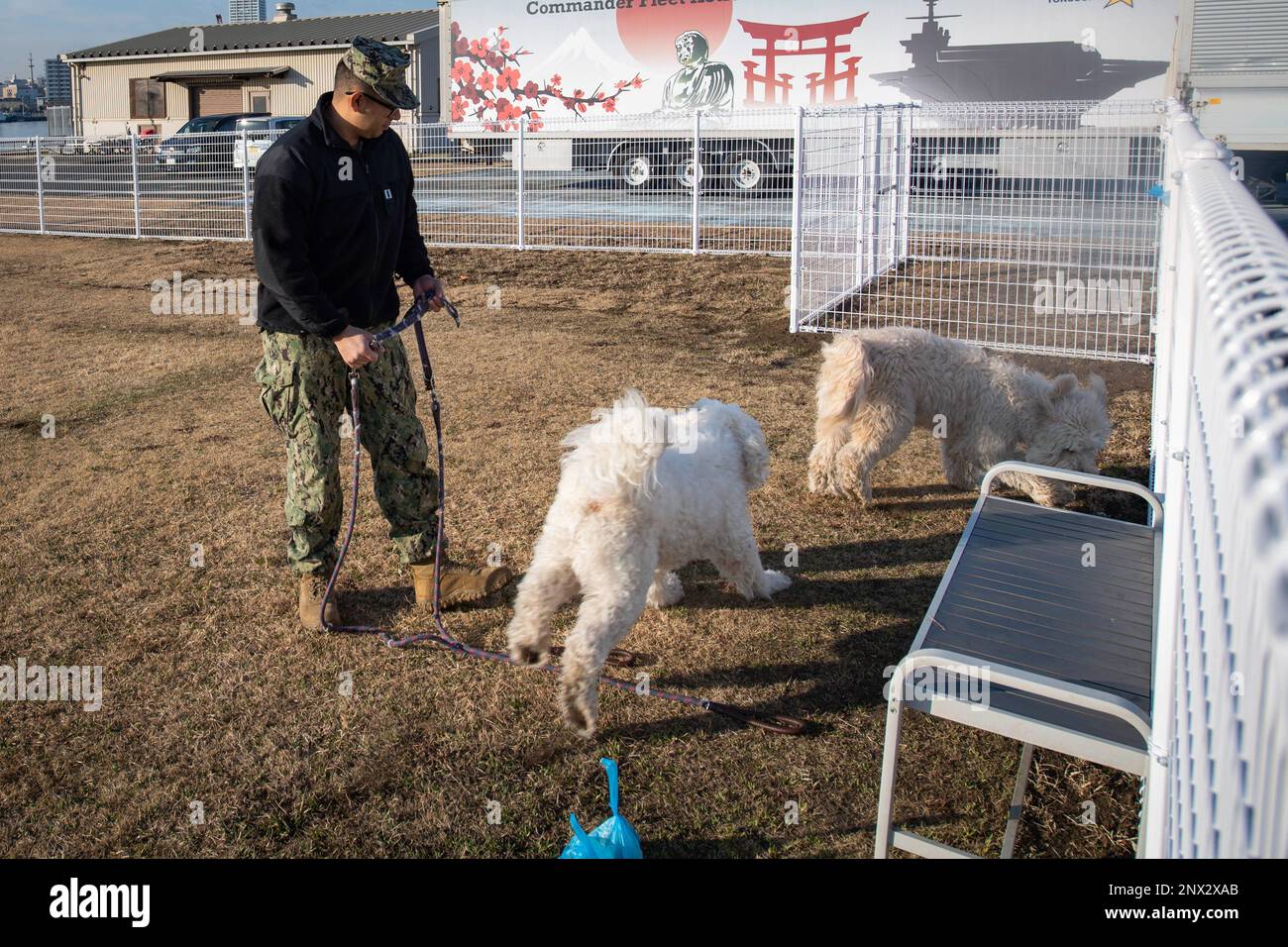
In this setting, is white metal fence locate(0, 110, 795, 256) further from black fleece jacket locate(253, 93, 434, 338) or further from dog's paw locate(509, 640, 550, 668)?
dog's paw locate(509, 640, 550, 668)

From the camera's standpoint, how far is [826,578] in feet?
14.5

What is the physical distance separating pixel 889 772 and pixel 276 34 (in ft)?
147

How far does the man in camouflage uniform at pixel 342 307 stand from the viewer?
346cm

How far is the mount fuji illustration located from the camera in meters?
18.4

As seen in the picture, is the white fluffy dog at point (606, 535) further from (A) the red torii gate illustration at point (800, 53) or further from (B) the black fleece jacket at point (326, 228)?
(A) the red torii gate illustration at point (800, 53)

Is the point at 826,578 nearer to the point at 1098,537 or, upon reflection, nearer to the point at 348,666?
the point at 1098,537

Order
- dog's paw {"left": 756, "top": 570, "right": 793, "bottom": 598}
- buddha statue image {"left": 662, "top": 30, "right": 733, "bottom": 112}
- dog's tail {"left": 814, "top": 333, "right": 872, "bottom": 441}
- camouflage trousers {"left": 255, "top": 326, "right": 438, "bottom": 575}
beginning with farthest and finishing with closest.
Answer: buddha statue image {"left": 662, "top": 30, "right": 733, "bottom": 112}
dog's tail {"left": 814, "top": 333, "right": 872, "bottom": 441}
dog's paw {"left": 756, "top": 570, "right": 793, "bottom": 598}
camouflage trousers {"left": 255, "top": 326, "right": 438, "bottom": 575}

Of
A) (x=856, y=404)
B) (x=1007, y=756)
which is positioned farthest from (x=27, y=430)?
(x=1007, y=756)

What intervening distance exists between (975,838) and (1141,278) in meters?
6.54

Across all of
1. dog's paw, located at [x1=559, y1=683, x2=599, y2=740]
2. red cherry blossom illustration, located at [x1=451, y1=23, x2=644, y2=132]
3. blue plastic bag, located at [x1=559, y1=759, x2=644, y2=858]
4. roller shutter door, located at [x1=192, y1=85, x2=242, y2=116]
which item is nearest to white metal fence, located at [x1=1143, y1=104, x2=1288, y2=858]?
blue plastic bag, located at [x1=559, y1=759, x2=644, y2=858]

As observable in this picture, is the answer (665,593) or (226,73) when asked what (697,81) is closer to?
(665,593)

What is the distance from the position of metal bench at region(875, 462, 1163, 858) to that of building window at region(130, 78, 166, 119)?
152 ft

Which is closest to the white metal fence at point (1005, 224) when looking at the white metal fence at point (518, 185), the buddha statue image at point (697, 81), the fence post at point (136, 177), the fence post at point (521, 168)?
the white metal fence at point (518, 185)

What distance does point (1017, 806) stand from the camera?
2.80m
